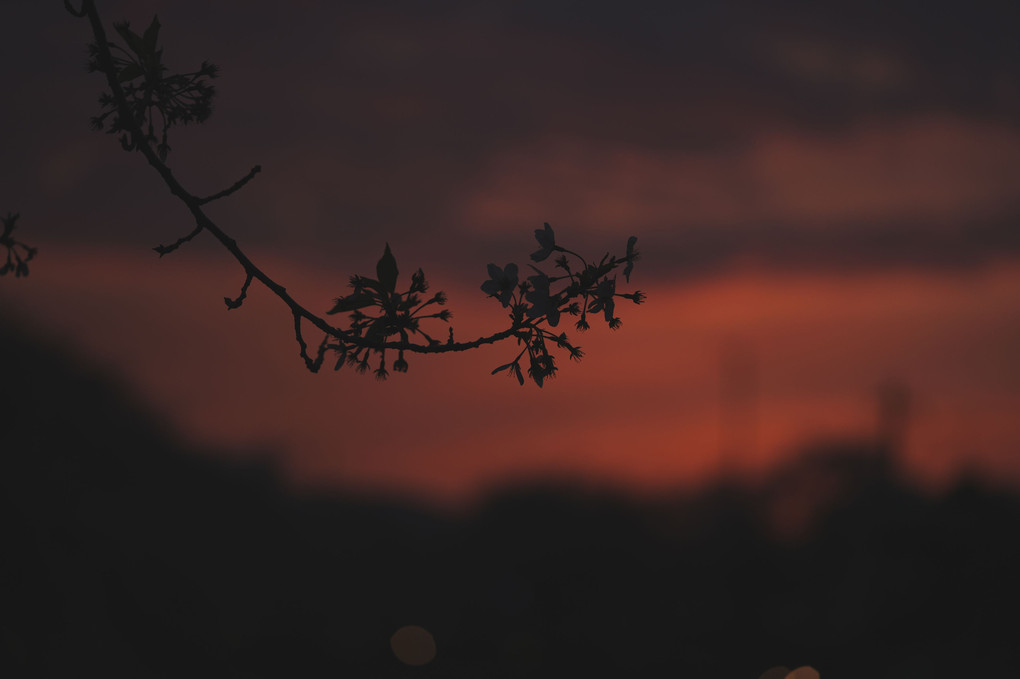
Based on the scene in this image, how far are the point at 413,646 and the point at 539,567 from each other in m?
12.5

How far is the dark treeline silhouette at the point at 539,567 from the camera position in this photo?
58281 millimetres

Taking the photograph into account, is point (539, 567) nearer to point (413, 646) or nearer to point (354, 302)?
point (413, 646)

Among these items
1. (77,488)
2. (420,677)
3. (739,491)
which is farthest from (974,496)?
(77,488)

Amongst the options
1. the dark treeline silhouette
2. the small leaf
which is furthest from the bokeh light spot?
the small leaf

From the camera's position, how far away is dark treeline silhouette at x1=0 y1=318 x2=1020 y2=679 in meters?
58.3

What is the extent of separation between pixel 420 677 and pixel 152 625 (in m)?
25.6

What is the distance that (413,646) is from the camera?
2771 inches

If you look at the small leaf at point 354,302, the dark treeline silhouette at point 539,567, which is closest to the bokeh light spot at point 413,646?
the dark treeline silhouette at point 539,567

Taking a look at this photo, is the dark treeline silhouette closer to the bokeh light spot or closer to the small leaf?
the bokeh light spot

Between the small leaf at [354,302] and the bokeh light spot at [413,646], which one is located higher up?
the bokeh light spot at [413,646]

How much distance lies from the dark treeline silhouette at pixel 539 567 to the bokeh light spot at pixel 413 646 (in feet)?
2.03

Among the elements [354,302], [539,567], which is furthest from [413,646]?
[354,302]

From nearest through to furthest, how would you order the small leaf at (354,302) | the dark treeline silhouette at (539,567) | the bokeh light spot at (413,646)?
1. the small leaf at (354,302)
2. the dark treeline silhouette at (539,567)
3. the bokeh light spot at (413,646)

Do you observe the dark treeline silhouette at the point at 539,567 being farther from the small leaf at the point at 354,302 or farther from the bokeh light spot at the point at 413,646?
the small leaf at the point at 354,302
